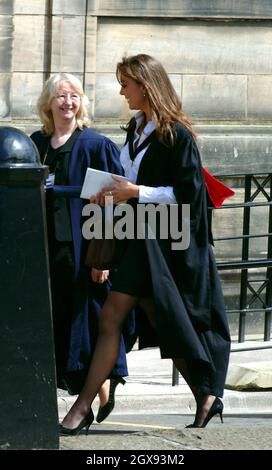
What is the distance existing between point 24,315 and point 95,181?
1.31m

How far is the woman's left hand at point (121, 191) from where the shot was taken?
641 centimetres

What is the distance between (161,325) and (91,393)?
48 centimetres

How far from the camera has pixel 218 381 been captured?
6.57m

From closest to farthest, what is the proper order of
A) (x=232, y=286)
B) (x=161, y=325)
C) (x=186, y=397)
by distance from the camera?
(x=161, y=325) < (x=186, y=397) < (x=232, y=286)

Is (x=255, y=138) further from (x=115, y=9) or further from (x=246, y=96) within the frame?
(x=115, y=9)

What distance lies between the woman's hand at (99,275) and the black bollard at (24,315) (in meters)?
1.38

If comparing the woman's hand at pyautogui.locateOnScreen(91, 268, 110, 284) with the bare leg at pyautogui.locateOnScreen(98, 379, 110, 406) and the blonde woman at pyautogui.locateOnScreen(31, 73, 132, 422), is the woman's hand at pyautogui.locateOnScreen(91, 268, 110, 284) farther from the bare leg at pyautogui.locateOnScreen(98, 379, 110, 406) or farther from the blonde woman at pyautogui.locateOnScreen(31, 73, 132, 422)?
the bare leg at pyautogui.locateOnScreen(98, 379, 110, 406)

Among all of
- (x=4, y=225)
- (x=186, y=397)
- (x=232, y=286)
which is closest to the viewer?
(x=4, y=225)

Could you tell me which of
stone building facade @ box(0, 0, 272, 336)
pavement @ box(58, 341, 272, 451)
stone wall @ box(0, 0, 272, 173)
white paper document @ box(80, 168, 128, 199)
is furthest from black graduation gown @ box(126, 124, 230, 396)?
stone wall @ box(0, 0, 272, 173)

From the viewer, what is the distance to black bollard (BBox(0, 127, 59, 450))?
531cm

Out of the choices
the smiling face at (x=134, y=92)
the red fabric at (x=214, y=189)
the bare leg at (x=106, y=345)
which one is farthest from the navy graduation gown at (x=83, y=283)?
the red fabric at (x=214, y=189)

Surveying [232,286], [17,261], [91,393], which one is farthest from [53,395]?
[232,286]

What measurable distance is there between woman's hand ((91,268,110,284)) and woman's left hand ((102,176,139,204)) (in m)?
0.47

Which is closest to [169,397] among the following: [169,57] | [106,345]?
[106,345]
